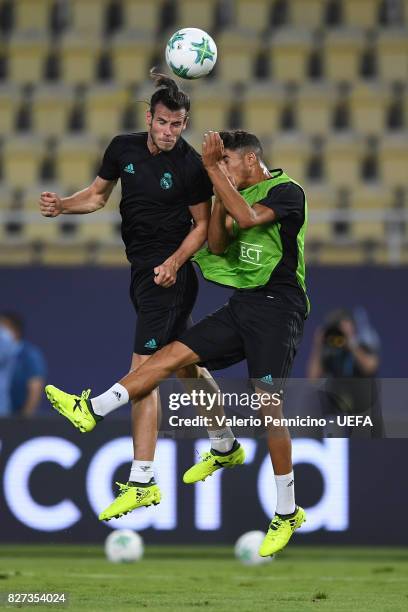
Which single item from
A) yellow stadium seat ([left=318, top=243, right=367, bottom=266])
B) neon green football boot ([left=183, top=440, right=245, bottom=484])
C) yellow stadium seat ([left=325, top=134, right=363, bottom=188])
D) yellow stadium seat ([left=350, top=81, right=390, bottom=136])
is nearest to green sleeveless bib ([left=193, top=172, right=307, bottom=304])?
neon green football boot ([left=183, top=440, right=245, bottom=484])

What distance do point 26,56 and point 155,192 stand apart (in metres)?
8.68

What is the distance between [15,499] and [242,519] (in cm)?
187

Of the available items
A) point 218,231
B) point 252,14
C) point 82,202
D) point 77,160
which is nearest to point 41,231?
point 77,160

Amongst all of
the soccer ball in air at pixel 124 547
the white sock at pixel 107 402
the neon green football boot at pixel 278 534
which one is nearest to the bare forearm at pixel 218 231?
the white sock at pixel 107 402

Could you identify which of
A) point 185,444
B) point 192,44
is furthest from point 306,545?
point 192,44

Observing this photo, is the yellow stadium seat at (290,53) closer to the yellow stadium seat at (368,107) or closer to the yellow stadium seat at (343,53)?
the yellow stadium seat at (343,53)

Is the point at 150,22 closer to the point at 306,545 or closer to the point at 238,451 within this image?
the point at 306,545

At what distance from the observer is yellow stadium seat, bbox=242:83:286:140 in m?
15.7

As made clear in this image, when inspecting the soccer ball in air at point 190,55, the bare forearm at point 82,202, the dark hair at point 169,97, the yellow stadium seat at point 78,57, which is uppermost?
the yellow stadium seat at point 78,57

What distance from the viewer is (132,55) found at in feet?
53.2

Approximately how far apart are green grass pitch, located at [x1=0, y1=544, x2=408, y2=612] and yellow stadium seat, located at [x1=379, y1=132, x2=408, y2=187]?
523 cm

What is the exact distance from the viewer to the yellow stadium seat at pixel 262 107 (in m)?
15.7

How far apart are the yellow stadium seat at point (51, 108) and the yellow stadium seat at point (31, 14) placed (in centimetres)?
100

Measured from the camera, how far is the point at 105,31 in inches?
656
